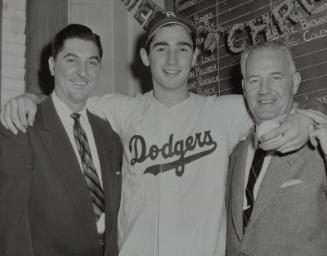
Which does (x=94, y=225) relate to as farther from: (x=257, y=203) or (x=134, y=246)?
(x=257, y=203)

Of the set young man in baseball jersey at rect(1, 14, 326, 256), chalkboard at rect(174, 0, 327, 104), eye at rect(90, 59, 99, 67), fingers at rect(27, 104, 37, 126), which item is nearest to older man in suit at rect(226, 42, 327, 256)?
young man in baseball jersey at rect(1, 14, 326, 256)

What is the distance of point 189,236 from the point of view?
220cm

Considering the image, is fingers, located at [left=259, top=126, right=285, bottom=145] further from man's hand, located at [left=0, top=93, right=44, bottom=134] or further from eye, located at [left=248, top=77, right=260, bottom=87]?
man's hand, located at [left=0, top=93, right=44, bottom=134]

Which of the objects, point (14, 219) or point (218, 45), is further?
point (218, 45)

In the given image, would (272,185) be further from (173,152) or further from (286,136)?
(173,152)

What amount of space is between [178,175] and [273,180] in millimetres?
494

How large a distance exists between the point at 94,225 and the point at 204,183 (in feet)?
1.87

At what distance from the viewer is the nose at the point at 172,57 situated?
2.43 meters

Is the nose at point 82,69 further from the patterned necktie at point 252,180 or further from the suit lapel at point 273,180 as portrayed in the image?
the suit lapel at point 273,180

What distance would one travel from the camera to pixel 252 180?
7.03ft

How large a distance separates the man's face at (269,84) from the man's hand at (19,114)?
41.7 inches

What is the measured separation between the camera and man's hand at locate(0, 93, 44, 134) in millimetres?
2180

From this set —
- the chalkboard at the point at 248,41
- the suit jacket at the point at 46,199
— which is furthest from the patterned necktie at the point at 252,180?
the chalkboard at the point at 248,41

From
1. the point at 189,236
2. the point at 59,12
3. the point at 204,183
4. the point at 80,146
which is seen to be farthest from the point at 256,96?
the point at 59,12
